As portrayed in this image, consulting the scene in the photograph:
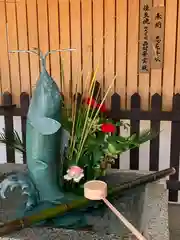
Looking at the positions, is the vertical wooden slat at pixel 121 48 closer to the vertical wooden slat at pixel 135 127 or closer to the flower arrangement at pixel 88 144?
the vertical wooden slat at pixel 135 127

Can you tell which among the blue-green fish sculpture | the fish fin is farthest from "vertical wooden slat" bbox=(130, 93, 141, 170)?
the fish fin

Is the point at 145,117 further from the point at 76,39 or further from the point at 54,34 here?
the point at 54,34

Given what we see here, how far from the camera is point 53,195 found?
4.71 ft

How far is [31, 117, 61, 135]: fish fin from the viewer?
1.33 meters

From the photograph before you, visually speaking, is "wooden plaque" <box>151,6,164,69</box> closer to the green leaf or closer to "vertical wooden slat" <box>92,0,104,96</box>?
"vertical wooden slat" <box>92,0,104,96</box>

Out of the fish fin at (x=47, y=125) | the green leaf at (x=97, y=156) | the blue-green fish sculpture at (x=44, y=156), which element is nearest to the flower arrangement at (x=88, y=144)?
the green leaf at (x=97, y=156)

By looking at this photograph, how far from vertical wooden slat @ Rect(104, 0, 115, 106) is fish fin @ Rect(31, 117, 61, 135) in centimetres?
105

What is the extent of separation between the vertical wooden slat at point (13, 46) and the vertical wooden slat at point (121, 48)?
68cm

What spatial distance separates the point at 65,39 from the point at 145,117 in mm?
730

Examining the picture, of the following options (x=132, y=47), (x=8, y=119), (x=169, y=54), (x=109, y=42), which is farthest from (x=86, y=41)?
(x=8, y=119)

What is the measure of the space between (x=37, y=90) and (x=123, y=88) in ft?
3.46

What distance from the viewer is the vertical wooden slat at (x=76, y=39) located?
2.24 m

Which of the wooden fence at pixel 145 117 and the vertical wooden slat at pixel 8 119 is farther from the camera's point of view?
the vertical wooden slat at pixel 8 119

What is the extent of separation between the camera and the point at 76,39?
7.52 feet
